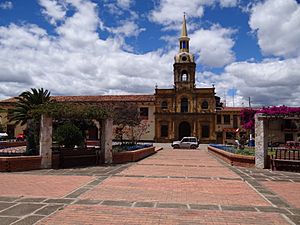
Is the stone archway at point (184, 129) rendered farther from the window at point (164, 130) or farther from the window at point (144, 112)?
the window at point (144, 112)

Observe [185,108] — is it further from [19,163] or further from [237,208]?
[237,208]

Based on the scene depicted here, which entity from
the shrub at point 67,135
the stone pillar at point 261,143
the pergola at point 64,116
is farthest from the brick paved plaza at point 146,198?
the shrub at point 67,135

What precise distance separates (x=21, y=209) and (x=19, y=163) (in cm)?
622

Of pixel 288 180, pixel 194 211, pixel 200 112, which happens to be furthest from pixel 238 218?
pixel 200 112

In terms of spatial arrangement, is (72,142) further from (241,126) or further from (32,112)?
(241,126)

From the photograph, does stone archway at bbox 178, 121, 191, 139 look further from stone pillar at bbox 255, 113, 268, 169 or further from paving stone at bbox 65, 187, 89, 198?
paving stone at bbox 65, 187, 89, 198

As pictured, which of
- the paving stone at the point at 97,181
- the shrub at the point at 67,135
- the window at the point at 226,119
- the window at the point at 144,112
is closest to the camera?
the paving stone at the point at 97,181

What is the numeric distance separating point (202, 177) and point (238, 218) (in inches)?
204

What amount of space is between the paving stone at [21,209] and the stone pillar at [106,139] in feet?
26.3

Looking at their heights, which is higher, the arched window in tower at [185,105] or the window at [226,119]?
the arched window in tower at [185,105]

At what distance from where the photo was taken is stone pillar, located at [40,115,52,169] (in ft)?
42.9

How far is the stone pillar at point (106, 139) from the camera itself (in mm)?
14992

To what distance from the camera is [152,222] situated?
576 centimetres

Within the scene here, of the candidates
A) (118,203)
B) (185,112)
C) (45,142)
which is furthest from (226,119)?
(118,203)
